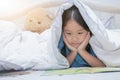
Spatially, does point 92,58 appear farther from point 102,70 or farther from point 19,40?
point 19,40

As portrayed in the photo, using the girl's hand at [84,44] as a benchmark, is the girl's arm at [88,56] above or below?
below

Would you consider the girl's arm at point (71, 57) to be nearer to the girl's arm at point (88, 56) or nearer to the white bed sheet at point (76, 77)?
the girl's arm at point (88, 56)

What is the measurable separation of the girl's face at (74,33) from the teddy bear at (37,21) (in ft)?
1.46

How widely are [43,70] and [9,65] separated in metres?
0.17

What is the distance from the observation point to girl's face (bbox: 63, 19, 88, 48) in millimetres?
1255

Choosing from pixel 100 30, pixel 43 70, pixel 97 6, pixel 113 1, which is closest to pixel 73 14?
pixel 100 30

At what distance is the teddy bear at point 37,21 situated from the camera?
171 cm

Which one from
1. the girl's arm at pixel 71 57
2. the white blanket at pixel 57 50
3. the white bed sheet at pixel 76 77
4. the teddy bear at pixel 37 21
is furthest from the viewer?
the teddy bear at pixel 37 21

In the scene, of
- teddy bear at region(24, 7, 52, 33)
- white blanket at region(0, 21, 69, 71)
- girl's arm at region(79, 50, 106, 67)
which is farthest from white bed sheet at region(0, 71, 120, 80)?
teddy bear at region(24, 7, 52, 33)

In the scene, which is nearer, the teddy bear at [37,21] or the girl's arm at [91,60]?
the girl's arm at [91,60]

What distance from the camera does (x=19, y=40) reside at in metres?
1.48

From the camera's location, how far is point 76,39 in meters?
1.26

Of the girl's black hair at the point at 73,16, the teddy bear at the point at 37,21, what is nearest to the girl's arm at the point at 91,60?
the girl's black hair at the point at 73,16

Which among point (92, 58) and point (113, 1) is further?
point (113, 1)
